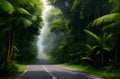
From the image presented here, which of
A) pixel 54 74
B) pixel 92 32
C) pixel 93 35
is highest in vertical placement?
pixel 92 32

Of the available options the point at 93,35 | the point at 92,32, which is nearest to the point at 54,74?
the point at 93,35

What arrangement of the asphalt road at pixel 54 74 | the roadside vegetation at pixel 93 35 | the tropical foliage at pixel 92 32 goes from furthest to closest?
the tropical foliage at pixel 92 32 < the roadside vegetation at pixel 93 35 < the asphalt road at pixel 54 74

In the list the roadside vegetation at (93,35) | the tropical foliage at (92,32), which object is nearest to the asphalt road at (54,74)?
the roadside vegetation at (93,35)

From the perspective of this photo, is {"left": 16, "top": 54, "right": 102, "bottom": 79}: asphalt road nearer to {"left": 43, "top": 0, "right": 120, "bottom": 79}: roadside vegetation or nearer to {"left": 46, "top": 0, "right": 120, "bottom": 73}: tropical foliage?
{"left": 43, "top": 0, "right": 120, "bottom": 79}: roadside vegetation

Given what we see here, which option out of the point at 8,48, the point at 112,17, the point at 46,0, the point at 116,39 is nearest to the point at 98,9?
the point at 116,39

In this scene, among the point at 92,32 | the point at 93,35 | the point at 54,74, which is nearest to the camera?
the point at 54,74

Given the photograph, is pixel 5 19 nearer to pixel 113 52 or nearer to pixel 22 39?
pixel 113 52

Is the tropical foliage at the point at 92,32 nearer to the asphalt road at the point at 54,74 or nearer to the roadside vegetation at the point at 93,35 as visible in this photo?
the roadside vegetation at the point at 93,35

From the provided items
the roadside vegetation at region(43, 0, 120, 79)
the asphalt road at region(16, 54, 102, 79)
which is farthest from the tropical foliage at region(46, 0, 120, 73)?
the asphalt road at region(16, 54, 102, 79)

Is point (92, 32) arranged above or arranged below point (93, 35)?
above

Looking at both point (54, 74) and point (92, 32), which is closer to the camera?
point (54, 74)

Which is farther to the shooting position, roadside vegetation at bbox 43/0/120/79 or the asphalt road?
roadside vegetation at bbox 43/0/120/79

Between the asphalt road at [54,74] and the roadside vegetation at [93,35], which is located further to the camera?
the roadside vegetation at [93,35]

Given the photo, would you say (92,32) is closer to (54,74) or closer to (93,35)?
(93,35)
